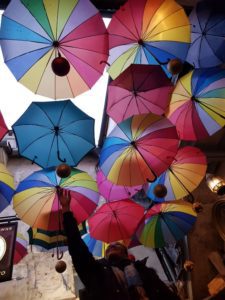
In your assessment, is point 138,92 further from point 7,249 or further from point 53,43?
point 7,249

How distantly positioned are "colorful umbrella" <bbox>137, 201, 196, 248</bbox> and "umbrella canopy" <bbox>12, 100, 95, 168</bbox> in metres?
2.07

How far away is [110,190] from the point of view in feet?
16.3

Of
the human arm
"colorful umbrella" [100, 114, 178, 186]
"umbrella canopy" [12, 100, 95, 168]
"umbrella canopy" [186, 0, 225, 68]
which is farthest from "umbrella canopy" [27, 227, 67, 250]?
"umbrella canopy" [186, 0, 225, 68]

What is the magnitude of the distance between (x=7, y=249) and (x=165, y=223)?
2963mm

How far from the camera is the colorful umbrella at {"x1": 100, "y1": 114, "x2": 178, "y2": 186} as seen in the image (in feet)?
12.7

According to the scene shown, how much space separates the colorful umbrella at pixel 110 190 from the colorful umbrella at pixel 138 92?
4.00 feet

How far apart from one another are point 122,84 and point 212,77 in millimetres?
1556

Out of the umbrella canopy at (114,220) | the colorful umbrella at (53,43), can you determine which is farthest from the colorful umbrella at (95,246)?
the colorful umbrella at (53,43)

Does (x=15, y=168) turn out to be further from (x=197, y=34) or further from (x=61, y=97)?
(x=197, y=34)

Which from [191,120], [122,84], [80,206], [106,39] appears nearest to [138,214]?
[80,206]

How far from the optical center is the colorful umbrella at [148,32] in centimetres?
369

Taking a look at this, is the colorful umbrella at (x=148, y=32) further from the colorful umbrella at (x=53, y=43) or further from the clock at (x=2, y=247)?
the clock at (x=2, y=247)

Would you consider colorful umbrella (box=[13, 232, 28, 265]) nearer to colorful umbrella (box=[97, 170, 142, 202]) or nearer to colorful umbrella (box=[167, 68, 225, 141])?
colorful umbrella (box=[97, 170, 142, 202])

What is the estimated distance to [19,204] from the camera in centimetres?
436
